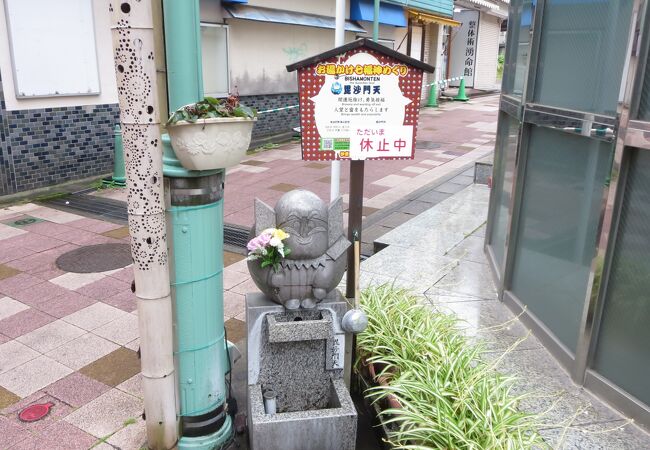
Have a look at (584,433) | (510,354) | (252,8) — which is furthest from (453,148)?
(584,433)

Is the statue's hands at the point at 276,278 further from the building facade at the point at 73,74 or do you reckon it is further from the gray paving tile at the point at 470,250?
the building facade at the point at 73,74

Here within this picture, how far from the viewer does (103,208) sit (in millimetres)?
8648

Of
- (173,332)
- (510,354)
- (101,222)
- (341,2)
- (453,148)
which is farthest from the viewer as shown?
(453,148)

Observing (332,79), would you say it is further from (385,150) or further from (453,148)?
(453,148)

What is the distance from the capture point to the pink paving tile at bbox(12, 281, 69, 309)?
5582 mm

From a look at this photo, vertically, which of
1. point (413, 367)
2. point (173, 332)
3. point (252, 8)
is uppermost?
point (252, 8)

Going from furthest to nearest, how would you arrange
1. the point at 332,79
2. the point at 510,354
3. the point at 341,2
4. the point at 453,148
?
the point at 453,148, the point at 341,2, the point at 510,354, the point at 332,79

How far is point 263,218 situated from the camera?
3.54 m

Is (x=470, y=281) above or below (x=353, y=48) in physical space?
below

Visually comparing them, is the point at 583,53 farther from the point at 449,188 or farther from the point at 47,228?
the point at 47,228

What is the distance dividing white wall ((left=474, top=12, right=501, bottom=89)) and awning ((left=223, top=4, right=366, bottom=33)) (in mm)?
13179

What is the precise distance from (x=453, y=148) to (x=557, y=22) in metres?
9.88

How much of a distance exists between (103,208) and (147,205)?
6.13 metres

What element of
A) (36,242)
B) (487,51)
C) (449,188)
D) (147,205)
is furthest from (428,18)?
(147,205)
